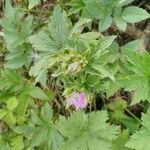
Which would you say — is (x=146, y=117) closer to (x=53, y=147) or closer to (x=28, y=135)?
(x=53, y=147)

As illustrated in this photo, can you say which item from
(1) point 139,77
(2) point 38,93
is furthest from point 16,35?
(1) point 139,77

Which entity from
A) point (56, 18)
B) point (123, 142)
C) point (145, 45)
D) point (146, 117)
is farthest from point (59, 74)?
point (145, 45)

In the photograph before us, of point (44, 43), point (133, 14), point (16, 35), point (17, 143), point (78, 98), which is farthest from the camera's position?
point (17, 143)

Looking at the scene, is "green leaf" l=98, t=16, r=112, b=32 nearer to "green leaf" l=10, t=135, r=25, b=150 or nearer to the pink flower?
the pink flower

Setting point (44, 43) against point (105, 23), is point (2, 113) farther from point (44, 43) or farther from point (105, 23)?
point (105, 23)

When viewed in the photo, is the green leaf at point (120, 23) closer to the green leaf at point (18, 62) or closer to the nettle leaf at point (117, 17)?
the nettle leaf at point (117, 17)

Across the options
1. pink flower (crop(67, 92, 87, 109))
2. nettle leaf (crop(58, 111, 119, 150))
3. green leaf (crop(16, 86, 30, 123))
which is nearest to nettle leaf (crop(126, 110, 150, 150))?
nettle leaf (crop(58, 111, 119, 150))
